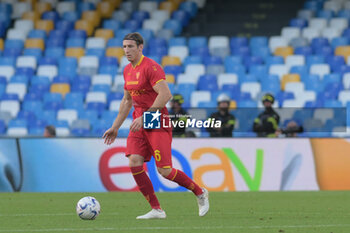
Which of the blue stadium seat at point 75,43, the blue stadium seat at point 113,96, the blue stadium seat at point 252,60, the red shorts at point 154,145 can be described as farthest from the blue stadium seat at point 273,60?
the red shorts at point 154,145

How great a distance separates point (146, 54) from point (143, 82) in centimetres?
1290

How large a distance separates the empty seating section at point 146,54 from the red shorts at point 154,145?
7900mm

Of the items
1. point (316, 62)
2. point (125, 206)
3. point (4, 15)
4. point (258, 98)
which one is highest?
point (4, 15)

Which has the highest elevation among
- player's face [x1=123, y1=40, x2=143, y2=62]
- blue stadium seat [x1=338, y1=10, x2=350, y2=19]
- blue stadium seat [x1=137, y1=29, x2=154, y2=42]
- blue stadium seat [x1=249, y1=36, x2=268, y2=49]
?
blue stadium seat [x1=338, y1=10, x2=350, y2=19]

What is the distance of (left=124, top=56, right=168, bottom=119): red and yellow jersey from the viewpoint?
9023mm

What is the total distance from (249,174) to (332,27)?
8423mm

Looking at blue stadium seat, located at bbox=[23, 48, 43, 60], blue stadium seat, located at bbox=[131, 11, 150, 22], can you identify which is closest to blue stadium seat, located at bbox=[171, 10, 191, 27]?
blue stadium seat, located at bbox=[131, 11, 150, 22]

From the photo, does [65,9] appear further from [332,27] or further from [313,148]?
[313,148]

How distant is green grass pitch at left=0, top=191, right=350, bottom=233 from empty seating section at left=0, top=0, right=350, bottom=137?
447 cm

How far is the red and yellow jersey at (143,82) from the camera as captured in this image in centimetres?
902

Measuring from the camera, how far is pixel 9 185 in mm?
15000

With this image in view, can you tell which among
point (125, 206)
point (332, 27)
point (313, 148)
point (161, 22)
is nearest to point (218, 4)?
point (161, 22)

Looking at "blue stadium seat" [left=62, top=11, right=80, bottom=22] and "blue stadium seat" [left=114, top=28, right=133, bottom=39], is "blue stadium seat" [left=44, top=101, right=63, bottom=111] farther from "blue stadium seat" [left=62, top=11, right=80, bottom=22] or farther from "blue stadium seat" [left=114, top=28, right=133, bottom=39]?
"blue stadium seat" [left=62, top=11, right=80, bottom=22]

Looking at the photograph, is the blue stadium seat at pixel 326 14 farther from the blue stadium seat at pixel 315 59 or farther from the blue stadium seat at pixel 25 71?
the blue stadium seat at pixel 25 71
